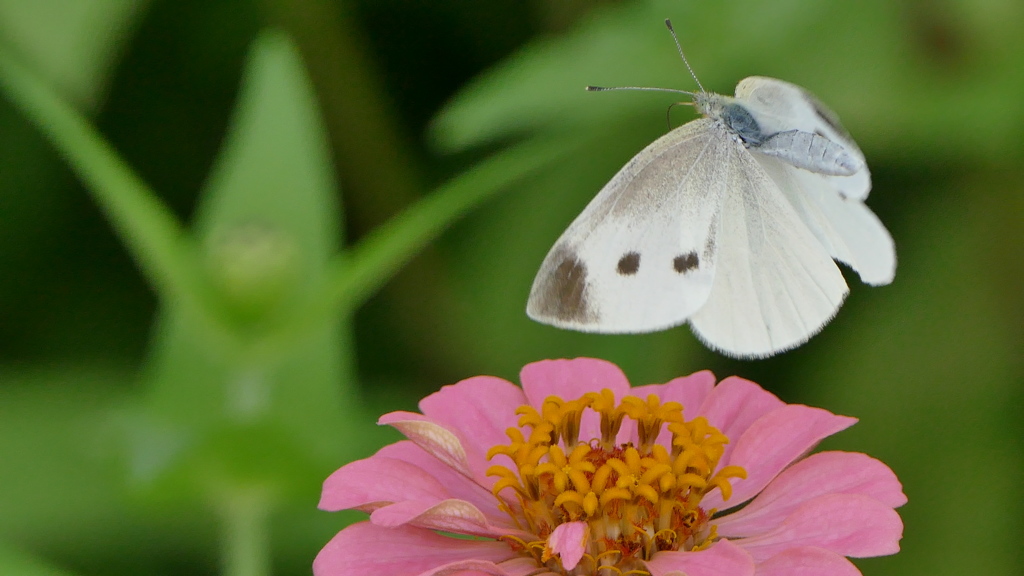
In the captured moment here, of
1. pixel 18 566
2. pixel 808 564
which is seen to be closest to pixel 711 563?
pixel 808 564

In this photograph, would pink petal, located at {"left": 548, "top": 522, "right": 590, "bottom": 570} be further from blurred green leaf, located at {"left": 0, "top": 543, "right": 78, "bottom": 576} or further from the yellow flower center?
blurred green leaf, located at {"left": 0, "top": 543, "right": 78, "bottom": 576}

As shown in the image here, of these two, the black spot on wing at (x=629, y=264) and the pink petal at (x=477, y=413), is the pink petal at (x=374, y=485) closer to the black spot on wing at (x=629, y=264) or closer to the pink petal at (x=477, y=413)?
the pink petal at (x=477, y=413)

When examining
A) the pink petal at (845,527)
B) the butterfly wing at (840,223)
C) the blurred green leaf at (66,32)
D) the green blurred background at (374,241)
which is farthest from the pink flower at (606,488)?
the blurred green leaf at (66,32)

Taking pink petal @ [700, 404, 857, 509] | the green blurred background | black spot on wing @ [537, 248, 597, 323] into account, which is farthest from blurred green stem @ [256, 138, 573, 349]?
pink petal @ [700, 404, 857, 509]

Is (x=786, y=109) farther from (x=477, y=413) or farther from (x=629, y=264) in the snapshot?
(x=477, y=413)

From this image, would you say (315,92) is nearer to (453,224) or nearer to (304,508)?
(453,224)

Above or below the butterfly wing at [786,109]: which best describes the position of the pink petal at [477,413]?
below

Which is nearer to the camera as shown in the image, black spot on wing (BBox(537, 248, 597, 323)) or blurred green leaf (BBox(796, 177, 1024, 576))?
black spot on wing (BBox(537, 248, 597, 323))
